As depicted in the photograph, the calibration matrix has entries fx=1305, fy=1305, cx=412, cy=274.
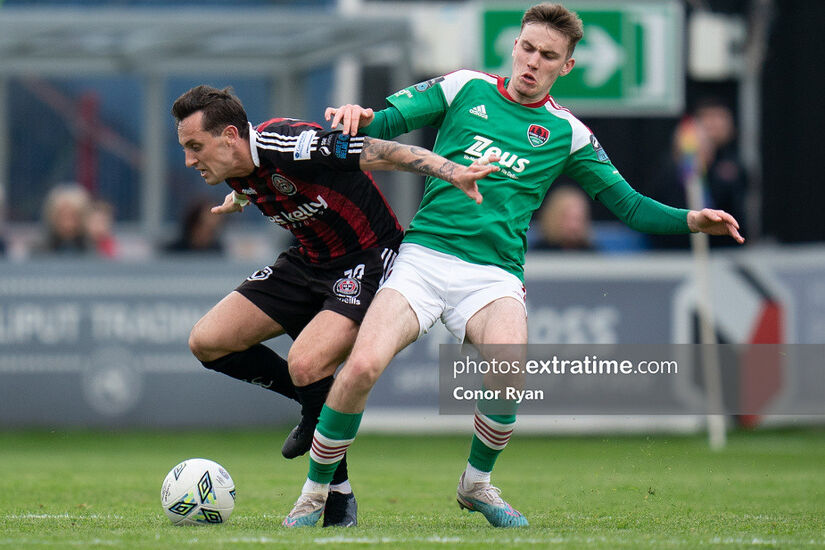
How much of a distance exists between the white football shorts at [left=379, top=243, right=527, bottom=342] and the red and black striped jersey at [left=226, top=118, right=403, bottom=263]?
0.40 meters

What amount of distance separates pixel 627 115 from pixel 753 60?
1643 millimetres

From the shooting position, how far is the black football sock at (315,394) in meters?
6.49

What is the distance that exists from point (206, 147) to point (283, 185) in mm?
410

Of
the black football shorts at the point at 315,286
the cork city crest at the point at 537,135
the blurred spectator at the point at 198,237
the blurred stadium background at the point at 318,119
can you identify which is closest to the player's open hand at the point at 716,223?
the cork city crest at the point at 537,135

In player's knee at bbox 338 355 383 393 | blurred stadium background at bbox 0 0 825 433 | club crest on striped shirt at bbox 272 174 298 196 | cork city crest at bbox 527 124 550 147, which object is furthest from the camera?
blurred stadium background at bbox 0 0 825 433

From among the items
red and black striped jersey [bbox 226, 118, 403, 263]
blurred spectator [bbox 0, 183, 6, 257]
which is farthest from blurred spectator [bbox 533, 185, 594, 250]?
red and black striped jersey [bbox 226, 118, 403, 263]

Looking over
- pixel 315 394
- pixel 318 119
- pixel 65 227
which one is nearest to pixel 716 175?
pixel 318 119

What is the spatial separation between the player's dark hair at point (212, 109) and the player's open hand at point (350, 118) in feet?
1.49

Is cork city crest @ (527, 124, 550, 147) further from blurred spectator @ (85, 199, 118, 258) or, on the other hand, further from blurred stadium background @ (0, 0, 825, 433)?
blurred spectator @ (85, 199, 118, 258)

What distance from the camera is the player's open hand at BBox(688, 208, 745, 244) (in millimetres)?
6180

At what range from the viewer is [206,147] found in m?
6.25

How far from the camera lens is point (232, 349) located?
6723 millimetres

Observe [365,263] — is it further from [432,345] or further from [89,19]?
[89,19]

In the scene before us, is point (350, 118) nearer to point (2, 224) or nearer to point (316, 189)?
point (316, 189)
